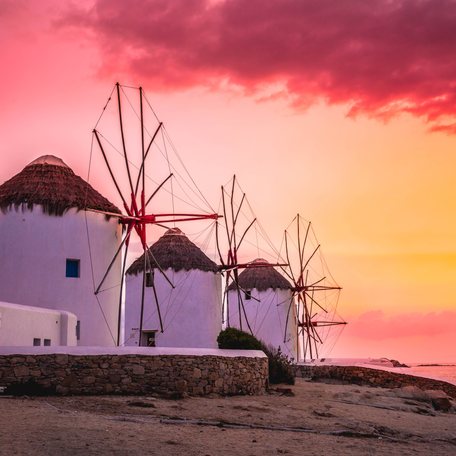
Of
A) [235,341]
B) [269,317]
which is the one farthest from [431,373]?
[235,341]

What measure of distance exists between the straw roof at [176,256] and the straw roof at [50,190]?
355 inches

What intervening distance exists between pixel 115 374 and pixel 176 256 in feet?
58.1

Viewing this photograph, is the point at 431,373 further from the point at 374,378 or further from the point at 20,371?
the point at 20,371

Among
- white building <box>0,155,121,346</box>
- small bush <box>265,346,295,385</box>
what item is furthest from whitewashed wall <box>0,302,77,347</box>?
small bush <box>265,346,295,385</box>

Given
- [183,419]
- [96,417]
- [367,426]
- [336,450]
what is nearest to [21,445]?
[96,417]

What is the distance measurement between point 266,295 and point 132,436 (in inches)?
1391

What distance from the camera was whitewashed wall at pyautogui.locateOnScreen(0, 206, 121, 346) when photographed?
25.1m

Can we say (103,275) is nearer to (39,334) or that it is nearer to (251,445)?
(39,334)

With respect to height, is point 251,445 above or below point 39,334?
below

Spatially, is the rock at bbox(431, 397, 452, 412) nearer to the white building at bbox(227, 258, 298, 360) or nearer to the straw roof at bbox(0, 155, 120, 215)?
the straw roof at bbox(0, 155, 120, 215)

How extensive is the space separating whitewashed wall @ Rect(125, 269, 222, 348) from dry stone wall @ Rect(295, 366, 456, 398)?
23.8ft

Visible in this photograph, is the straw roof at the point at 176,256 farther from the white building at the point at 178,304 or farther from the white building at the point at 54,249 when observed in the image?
the white building at the point at 54,249

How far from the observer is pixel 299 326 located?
53719 millimetres

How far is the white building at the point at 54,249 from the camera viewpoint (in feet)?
82.5
